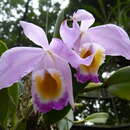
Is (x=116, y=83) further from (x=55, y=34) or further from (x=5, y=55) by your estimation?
(x=5, y=55)

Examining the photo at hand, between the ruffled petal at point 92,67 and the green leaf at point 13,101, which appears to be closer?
the ruffled petal at point 92,67

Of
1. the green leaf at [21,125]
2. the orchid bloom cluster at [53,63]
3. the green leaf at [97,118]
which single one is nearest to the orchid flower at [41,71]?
the orchid bloom cluster at [53,63]

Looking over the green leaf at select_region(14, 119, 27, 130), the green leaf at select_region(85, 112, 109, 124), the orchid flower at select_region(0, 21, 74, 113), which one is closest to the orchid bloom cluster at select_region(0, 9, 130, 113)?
the orchid flower at select_region(0, 21, 74, 113)

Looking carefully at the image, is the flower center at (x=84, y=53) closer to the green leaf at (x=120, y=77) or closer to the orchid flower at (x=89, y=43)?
the orchid flower at (x=89, y=43)

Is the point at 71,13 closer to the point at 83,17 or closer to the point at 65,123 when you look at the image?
the point at 65,123

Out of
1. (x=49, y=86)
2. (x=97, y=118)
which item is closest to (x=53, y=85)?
(x=49, y=86)

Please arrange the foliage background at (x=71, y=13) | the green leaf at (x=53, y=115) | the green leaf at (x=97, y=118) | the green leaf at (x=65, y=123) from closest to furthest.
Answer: the green leaf at (x=53, y=115), the green leaf at (x=65, y=123), the green leaf at (x=97, y=118), the foliage background at (x=71, y=13)

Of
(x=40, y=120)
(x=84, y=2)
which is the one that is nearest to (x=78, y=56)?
(x=40, y=120)
